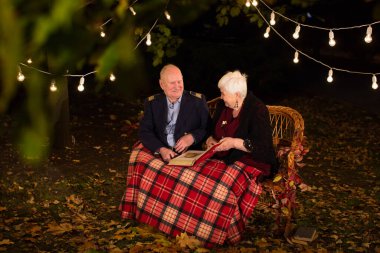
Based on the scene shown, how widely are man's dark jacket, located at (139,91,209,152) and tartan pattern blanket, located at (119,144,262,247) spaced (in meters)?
0.39

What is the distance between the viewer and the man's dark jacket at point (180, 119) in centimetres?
503

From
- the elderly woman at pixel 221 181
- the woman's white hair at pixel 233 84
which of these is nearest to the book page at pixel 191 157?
the elderly woman at pixel 221 181

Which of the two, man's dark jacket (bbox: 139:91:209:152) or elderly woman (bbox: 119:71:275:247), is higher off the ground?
man's dark jacket (bbox: 139:91:209:152)

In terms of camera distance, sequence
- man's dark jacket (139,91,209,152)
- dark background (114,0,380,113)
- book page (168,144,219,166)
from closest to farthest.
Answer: book page (168,144,219,166) → man's dark jacket (139,91,209,152) → dark background (114,0,380,113)

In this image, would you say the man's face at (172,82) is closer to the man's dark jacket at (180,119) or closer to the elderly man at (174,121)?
the elderly man at (174,121)

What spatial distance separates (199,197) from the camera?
444cm

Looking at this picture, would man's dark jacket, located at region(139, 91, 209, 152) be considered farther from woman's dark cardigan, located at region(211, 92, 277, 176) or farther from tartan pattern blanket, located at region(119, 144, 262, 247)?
woman's dark cardigan, located at region(211, 92, 277, 176)

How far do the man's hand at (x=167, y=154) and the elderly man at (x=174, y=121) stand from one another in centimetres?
6

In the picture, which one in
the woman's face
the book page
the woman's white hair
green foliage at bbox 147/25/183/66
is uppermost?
green foliage at bbox 147/25/183/66

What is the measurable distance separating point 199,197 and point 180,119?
0.92 metres

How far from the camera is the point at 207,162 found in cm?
457

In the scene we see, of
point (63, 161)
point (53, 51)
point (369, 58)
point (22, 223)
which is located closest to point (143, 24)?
point (53, 51)

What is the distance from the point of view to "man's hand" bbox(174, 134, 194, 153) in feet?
16.1

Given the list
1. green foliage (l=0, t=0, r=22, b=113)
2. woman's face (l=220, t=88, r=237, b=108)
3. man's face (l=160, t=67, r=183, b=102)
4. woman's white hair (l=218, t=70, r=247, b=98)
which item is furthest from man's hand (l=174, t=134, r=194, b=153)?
green foliage (l=0, t=0, r=22, b=113)
